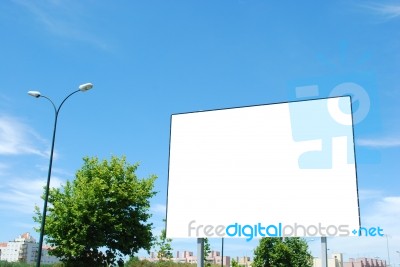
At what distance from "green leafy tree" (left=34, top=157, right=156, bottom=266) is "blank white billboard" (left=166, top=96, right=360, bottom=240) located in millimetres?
7162

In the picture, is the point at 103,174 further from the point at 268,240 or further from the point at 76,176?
the point at 268,240

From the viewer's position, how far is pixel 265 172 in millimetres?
19547

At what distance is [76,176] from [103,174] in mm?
2577

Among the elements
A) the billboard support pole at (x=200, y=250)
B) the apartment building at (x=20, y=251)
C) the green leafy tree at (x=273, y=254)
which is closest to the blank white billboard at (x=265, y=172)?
the billboard support pole at (x=200, y=250)

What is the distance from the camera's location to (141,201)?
28.1 meters

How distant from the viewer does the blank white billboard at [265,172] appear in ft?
59.7

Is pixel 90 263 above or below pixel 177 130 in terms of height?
below

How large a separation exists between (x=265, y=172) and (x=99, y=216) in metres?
11.8

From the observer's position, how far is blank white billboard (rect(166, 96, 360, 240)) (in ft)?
59.7

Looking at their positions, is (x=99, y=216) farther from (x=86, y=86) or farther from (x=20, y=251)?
(x=20, y=251)

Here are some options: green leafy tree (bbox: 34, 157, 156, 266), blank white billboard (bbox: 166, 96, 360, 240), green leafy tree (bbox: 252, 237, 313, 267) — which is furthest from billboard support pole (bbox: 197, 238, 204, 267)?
green leafy tree (bbox: 252, 237, 313, 267)

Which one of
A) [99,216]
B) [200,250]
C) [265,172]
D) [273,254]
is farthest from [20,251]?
[265,172]

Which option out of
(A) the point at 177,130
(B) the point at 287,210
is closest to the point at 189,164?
(A) the point at 177,130

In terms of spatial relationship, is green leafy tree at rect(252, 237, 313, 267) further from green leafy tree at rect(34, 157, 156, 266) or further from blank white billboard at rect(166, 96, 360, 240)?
blank white billboard at rect(166, 96, 360, 240)
